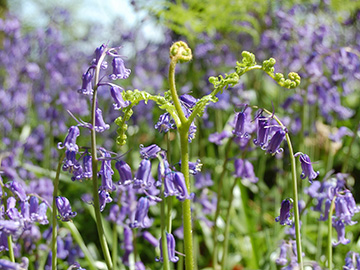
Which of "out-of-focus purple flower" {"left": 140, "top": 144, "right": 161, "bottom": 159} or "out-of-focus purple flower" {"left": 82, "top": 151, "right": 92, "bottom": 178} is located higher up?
"out-of-focus purple flower" {"left": 140, "top": 144, "right": 161, "bottom": 159}

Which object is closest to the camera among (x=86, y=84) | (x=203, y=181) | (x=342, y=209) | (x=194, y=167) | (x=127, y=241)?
(x=86, y=84)

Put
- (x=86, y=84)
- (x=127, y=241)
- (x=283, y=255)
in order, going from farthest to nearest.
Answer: (x=127, y=241) → (x=283, y=255) → (x=86, y=84)

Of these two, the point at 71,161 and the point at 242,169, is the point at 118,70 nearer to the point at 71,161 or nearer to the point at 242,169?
the point at 71,161

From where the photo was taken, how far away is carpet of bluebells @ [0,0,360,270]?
73.2 inches

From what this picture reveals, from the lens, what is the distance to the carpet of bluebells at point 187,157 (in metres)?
1.86

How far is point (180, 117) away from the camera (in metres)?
1.87

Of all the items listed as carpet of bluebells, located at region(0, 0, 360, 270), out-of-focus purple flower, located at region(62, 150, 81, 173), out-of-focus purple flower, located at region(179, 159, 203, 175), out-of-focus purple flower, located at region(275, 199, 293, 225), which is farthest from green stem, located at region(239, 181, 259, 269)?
out-of-focus purple flower, located at region(62, 150, 81, 173)

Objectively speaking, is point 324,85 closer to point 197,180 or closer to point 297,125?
point 297,125

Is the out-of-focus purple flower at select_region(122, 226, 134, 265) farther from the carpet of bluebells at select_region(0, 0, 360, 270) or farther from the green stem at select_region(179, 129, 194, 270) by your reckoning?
the green stem at select_region(179, 129, 194, 270)

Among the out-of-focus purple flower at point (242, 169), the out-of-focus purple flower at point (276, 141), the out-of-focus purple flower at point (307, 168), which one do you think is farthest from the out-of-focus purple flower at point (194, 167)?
the out-of-focus purple flower at point (242, 169)

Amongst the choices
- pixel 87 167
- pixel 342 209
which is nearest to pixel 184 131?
pixel 87 167

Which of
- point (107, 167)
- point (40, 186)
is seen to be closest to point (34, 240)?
point (40, 186)

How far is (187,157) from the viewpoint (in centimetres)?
191

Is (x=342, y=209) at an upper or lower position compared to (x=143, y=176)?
lower
